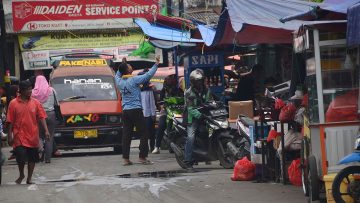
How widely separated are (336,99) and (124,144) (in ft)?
22.6

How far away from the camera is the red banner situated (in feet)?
104

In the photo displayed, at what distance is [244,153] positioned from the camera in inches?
547

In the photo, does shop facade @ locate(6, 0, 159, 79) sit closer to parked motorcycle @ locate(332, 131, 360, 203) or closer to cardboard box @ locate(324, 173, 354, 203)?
cardboard box @ locate(324, 173, 354, 203)

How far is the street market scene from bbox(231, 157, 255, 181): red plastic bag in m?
0.02

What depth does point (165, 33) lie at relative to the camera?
1945 cm

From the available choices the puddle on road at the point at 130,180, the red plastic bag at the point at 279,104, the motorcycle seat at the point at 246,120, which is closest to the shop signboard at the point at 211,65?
the puddle on road at the point at 130,180

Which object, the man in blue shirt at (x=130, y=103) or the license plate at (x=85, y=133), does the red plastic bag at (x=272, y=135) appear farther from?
the license plate at (x=85, y=133)

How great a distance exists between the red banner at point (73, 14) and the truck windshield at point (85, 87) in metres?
10.4

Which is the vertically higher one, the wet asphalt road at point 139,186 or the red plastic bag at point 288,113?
the red plastic bag at point 288,113

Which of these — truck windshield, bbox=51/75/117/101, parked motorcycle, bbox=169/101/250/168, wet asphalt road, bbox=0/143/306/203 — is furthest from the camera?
truck windshield, bbox=51/75/117/101

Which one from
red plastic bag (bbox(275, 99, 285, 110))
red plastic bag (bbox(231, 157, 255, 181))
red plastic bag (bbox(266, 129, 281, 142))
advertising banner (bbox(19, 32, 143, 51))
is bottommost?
red plastic bag (bbox(231, 157, 255, 181))

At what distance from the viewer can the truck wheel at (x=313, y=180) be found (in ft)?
31.2

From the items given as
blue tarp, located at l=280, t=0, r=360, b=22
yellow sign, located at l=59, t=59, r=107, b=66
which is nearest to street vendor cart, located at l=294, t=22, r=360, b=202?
blue tarp, located at l=280, t=0, r=360, b=22

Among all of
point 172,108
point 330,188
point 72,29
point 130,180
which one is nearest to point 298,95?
point 330,188
